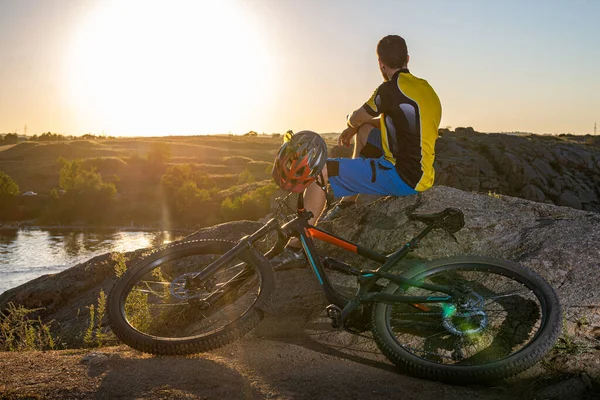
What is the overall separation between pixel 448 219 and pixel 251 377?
2397 mm

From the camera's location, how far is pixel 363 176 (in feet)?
22.0

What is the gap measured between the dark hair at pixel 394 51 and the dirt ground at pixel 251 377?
321 cm

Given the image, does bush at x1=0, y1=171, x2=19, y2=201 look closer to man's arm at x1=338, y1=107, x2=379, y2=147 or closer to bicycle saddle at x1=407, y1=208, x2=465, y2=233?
man's arm at x1=338, y1=107, x2=379, y2=147

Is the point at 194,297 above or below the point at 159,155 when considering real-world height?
above

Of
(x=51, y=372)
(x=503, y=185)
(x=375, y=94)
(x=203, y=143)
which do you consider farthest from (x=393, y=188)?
(x=203, y=143)

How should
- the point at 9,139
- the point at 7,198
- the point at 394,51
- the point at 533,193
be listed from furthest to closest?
1. the point at 9,139
2. the point at 7,198
3. the point at 533,193
4. the point at 394,51

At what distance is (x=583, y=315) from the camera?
18.0 feet

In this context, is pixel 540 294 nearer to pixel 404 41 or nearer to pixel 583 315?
pixel 583 315

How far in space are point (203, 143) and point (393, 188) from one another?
605ft

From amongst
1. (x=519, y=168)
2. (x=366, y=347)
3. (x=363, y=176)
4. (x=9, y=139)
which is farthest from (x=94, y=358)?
(x=9, y=139)

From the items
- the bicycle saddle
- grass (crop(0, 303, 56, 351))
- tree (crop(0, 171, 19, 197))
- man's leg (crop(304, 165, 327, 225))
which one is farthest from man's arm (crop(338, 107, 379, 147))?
tree (crop(0, 171, 19, 197))

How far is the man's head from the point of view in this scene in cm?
643

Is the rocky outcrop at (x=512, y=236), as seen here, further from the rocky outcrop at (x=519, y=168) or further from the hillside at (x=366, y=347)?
the rocky outcrop at (x=519, y=168)

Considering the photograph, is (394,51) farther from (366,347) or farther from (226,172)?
(226,172)
